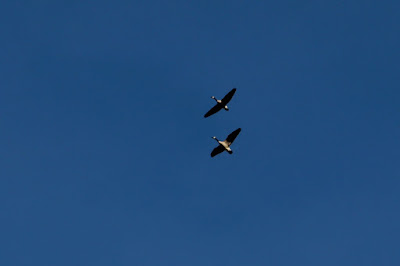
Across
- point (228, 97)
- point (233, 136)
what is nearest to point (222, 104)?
point (228, 97)

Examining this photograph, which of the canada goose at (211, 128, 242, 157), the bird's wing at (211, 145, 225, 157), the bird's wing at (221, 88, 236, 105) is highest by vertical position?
the bird's wing at (221, 88, 236, 105)

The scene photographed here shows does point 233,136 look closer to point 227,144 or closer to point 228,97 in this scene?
point 227,144

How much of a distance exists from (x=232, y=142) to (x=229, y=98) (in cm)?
1105

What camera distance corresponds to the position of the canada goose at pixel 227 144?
115 meters

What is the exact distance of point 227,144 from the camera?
11506cm

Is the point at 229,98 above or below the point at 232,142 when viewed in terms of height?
above

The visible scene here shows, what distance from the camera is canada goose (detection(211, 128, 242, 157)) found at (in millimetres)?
114562

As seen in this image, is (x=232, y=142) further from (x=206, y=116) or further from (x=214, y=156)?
(x=206, y=116)

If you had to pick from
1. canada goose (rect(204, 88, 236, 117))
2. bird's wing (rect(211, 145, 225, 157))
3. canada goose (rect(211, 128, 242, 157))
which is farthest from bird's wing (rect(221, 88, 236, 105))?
bird's wing (rect(211, 145, 225, 157))

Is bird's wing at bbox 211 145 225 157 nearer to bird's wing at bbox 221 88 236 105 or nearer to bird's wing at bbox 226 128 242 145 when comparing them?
bird's wing at bbox 226 128 242 145

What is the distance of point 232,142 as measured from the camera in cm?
11556

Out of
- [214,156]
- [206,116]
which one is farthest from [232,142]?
[206,116]

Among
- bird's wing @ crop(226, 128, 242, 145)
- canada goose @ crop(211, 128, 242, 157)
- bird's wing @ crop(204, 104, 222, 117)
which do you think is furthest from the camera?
bird's wing @ crop(204, 104, 222, 117)

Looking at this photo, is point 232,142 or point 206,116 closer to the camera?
point 232,142
